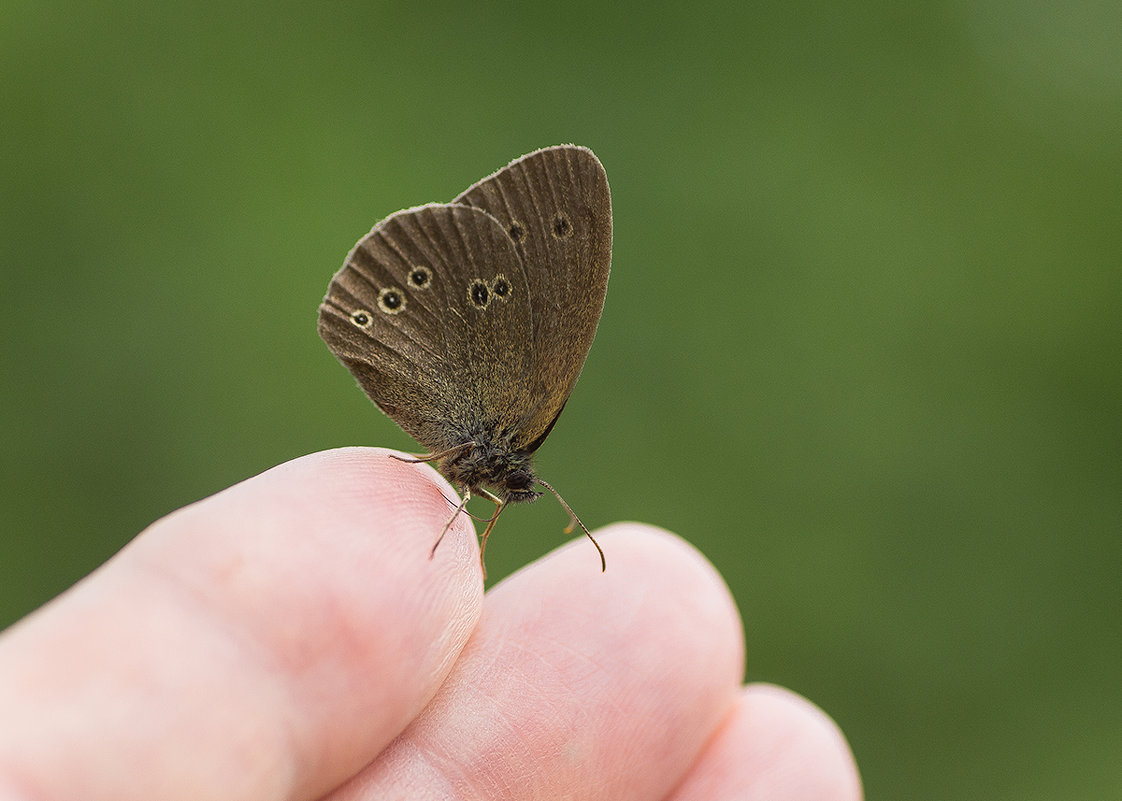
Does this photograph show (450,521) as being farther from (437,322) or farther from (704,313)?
(704,313)

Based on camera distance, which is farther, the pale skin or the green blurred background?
the green blurred background

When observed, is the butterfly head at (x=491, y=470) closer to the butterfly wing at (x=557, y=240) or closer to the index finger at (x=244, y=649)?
the butterfly wing at (x=557, y=240)

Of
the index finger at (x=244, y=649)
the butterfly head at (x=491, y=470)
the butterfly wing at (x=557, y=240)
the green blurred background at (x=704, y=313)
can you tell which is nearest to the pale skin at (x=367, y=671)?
the index finger at (x=244, y=649)

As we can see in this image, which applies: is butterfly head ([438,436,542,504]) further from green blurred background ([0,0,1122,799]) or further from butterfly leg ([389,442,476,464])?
green blurred background ([0,0,1122,799])

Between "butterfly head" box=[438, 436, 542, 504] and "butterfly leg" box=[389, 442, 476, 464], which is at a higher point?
"butterfly leg" box=[389, 442, 476, 464]

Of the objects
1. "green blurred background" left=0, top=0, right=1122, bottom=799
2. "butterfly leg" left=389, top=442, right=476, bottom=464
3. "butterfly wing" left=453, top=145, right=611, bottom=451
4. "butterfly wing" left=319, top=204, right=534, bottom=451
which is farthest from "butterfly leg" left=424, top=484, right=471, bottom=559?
"green blurred background" left=0, top=0, right=1122, bottom=799

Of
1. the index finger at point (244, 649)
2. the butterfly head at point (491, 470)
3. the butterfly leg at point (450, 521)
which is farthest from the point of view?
the butterfly head at point (491, 470)
